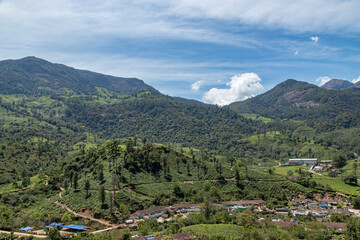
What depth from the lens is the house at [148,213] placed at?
6631 centimetres

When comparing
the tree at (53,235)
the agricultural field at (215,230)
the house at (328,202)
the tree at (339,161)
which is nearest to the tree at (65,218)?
the tree at (53,235)

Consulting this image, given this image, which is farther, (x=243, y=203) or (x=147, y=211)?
(x=243, y=203)

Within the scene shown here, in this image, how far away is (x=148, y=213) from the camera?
6825cm

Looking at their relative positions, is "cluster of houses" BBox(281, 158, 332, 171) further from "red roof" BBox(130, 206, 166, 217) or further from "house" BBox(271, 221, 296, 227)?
"red roof" BBox(130, 206, 166, 217)

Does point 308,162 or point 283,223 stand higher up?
point 283,223

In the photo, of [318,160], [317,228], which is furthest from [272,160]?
[317,228]

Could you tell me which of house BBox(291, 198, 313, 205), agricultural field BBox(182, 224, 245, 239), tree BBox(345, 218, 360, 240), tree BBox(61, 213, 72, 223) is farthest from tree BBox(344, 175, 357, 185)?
tree BBox(61, 213, 72, 223)

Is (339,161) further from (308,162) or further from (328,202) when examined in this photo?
(328,202)

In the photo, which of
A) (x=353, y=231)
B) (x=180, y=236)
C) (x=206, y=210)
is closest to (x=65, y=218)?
(x=180, y=236)

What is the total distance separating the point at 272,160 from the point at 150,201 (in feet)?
459

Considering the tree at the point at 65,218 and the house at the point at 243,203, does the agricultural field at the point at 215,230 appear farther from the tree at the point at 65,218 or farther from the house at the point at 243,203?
the tree at the point at 65,218

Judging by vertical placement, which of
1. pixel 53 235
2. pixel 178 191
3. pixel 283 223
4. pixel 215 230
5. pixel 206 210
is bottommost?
pixel 283 223

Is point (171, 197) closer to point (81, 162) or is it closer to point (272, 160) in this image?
point (81, 162)

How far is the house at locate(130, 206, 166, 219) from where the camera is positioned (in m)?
66.3
